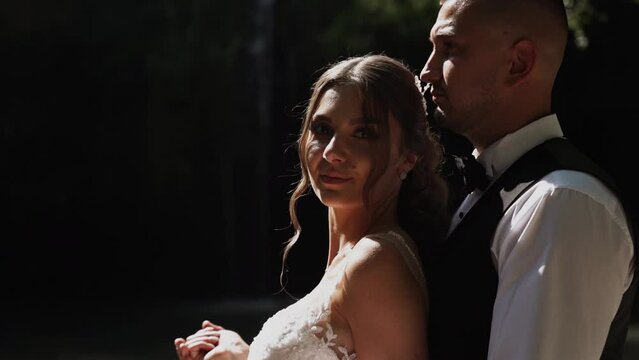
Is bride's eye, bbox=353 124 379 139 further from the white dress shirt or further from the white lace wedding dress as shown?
the white dress shirt

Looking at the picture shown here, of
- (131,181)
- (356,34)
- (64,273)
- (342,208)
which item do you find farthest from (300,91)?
(342,208)

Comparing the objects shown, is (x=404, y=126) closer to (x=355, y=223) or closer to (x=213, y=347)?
(x=355, y=223)

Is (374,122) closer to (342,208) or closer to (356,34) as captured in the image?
(342,208)

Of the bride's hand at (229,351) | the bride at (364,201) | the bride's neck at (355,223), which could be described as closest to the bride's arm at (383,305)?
the bride at (364,201)

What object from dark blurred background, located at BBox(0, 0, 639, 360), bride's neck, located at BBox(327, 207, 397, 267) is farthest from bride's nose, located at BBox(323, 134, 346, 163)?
dark blurred background, located at BBox(0, 0, 639, 360)

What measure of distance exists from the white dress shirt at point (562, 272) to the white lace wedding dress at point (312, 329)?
0.43 m

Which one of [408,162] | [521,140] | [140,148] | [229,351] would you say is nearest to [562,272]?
[521,140]

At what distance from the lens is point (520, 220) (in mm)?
2078

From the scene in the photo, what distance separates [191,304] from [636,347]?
5.80 m

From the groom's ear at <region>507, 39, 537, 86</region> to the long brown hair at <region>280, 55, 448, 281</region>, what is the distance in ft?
1.07

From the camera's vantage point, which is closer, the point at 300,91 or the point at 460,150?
the point at 460,150

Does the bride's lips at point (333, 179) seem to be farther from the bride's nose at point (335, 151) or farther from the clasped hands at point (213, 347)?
the clasped hands at point (213, 347)

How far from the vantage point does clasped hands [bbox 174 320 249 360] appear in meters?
2.74

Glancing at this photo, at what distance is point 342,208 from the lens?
265 centimetres
